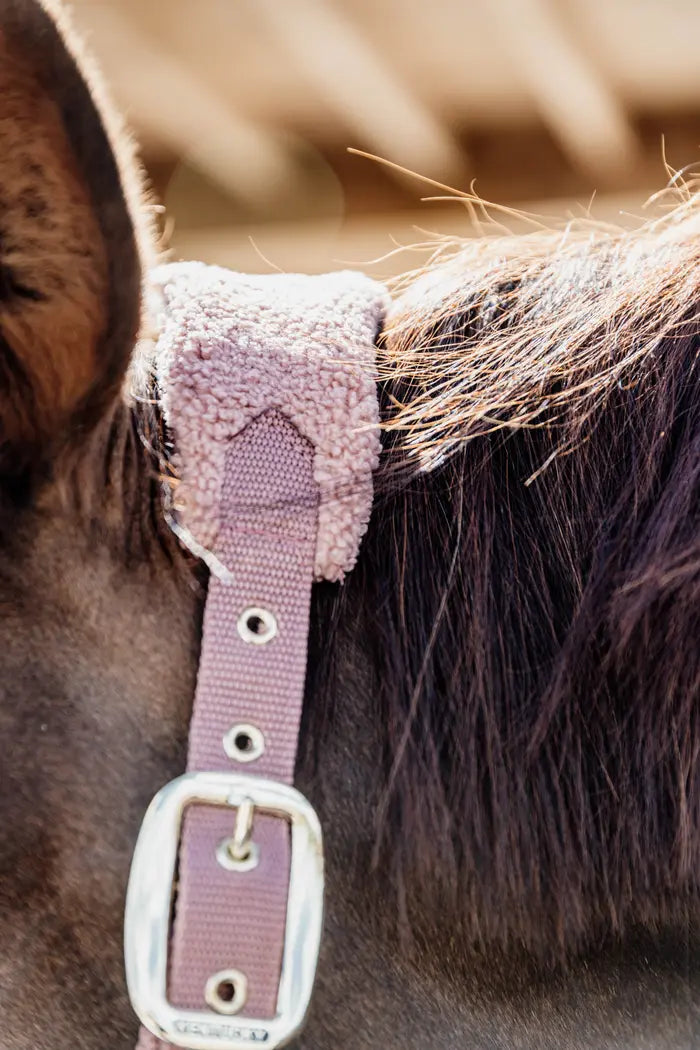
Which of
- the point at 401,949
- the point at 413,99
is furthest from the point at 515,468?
the point at 413,99

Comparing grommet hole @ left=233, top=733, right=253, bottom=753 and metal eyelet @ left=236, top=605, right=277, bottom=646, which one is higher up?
metal eyelet @ left=236, top=605, right=277, bottom=646

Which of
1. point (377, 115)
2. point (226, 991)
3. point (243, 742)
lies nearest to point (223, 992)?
point (226, 991)

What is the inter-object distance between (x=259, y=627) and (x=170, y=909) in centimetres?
16

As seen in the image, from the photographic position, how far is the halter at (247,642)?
1.75 feet

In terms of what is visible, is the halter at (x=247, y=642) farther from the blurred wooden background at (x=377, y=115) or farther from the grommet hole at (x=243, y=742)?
the blurred wooden background at (x=377, y=115)

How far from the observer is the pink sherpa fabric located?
0.58m

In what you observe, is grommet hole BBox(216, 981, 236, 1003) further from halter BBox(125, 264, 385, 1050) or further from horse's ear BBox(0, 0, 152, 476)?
horse's ear BBox(0, 0, 152, 476)

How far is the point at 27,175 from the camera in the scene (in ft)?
1.73

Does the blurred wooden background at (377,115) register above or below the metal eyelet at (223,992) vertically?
above

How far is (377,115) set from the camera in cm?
303

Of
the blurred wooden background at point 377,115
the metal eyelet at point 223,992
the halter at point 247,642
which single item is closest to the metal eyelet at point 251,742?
the halter at point 247,642

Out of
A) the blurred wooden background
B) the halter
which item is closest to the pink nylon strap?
the halter

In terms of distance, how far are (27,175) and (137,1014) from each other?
1.50 ft

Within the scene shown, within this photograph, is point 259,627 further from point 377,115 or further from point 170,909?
point 377,115
